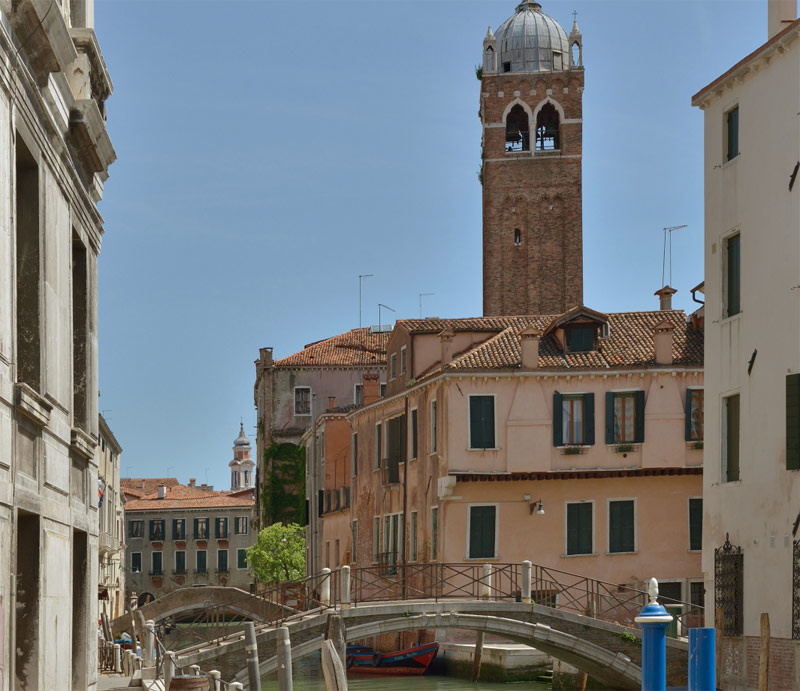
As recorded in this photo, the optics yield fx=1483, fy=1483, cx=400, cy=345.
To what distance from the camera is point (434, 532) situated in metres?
33.1

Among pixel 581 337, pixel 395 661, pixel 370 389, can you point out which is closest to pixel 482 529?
pixel 395 661

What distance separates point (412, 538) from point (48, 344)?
2427 centimetres

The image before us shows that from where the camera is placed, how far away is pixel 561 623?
26.6m

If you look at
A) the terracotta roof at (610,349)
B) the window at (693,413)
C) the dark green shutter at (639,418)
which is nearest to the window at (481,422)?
the terracotta roof at (610,349)

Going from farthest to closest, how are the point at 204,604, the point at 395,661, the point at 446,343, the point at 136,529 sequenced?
the point at 136,529, the point at 204,604, the point at 395,661, the point at 446,343

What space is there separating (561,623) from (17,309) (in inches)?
696

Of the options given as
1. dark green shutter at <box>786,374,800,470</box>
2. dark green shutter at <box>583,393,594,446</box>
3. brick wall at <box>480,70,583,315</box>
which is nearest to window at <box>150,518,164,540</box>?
brick wall at <box>480,70,583,315</box>

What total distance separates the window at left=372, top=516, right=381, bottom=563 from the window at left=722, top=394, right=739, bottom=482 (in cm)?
1668

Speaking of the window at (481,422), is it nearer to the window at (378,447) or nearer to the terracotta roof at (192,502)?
the window at (378,447)

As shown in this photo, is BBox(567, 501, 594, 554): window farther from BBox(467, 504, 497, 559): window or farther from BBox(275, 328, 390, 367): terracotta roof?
BBox(275, 328, 390, 367): terracotta roof

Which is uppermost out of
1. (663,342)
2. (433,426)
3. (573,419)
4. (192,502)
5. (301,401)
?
(663,342)

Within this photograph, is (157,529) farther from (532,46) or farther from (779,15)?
(779,15)

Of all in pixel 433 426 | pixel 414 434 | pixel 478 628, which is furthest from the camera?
pixel 414 434

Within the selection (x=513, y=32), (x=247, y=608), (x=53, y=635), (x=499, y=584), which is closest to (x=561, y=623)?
(x=499, y=584)
